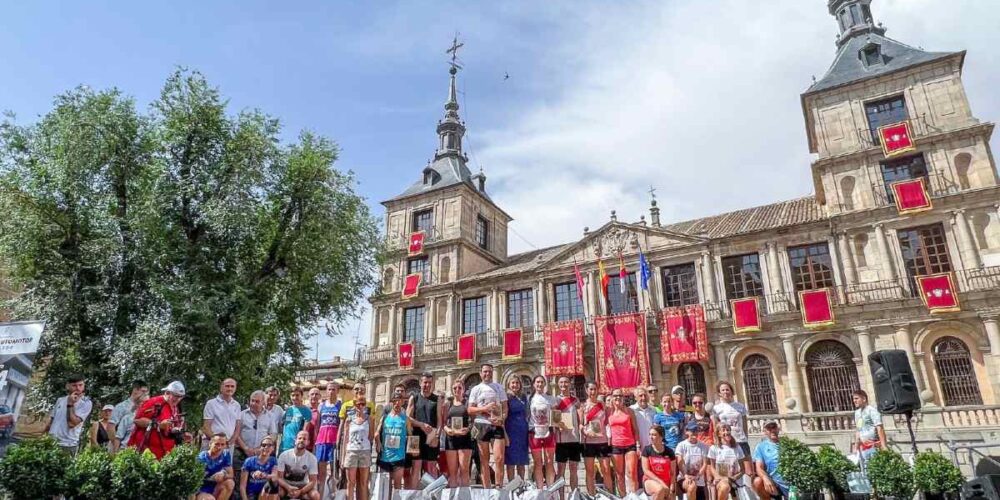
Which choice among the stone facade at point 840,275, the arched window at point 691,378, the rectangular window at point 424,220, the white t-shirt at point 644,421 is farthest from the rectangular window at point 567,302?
the white t-shirt at point 644,421

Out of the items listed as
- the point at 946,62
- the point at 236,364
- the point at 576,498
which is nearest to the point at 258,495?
the point at 576,498

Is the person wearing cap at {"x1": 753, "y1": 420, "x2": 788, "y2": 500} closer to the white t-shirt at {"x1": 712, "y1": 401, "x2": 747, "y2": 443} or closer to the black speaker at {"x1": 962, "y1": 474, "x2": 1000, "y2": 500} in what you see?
the white t-shirt at {"x1": 712, "y1": 401, "x2": 747, "y2": 443}

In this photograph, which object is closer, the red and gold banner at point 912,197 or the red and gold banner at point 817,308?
the red and gold banner at point 912,197

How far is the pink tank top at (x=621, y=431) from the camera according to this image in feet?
26.1

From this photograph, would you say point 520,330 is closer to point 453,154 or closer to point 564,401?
point 453,154

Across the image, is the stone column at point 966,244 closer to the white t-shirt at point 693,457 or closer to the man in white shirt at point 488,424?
the white t-shirt at point 693,457

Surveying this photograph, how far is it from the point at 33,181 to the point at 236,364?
6055 mm

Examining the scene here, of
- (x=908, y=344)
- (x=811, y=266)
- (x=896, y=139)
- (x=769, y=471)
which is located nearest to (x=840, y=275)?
(x=811, y=266)

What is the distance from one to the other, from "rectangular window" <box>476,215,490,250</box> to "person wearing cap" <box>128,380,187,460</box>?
72.9ft

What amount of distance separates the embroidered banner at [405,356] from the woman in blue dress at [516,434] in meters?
18.0

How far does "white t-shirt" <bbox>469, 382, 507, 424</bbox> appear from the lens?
795 cm

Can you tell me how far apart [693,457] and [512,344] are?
16108 mm

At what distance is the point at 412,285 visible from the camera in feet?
90.3

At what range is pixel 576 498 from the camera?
7.40m
